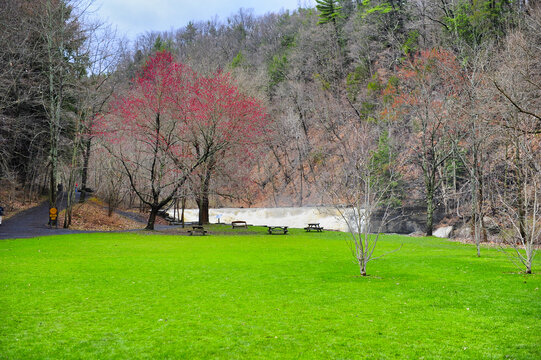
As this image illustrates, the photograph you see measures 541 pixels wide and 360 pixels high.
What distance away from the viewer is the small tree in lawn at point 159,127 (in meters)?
24.3

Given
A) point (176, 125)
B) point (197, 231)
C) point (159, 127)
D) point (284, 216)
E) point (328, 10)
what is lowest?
point (197, 231)

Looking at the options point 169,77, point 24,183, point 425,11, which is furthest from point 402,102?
point 24,183

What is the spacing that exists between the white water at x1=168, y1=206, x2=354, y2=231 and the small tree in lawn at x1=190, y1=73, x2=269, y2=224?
1015 cm

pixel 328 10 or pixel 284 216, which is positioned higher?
pixel 328 10

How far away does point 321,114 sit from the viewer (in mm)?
48344

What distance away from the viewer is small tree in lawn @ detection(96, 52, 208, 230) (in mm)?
24328

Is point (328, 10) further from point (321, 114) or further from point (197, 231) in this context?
point (197, 231)

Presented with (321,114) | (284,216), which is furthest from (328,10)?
(284,216)

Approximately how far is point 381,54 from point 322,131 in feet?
39.5

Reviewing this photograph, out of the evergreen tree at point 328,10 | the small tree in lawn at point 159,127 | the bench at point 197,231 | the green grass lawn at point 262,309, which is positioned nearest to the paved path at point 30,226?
the small tree in lawn at point 159,127

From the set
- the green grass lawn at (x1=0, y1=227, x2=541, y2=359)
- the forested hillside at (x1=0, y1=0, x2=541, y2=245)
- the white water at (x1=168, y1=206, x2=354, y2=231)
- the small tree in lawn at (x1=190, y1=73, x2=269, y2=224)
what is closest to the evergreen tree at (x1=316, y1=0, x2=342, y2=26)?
the forested hillside at (x1=0, y1=0, x2=541, y2=245)

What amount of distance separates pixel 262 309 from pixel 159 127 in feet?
64.8

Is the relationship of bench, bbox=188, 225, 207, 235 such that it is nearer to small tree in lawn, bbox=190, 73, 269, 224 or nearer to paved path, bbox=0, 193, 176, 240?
small tree in lawn, bbox=190, 73, 269, 224

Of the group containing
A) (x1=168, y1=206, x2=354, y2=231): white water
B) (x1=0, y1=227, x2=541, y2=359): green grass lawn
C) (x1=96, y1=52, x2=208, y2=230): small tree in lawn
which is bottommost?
(x1=0, y1=227, x2=541, y2=359): green grass lawn
